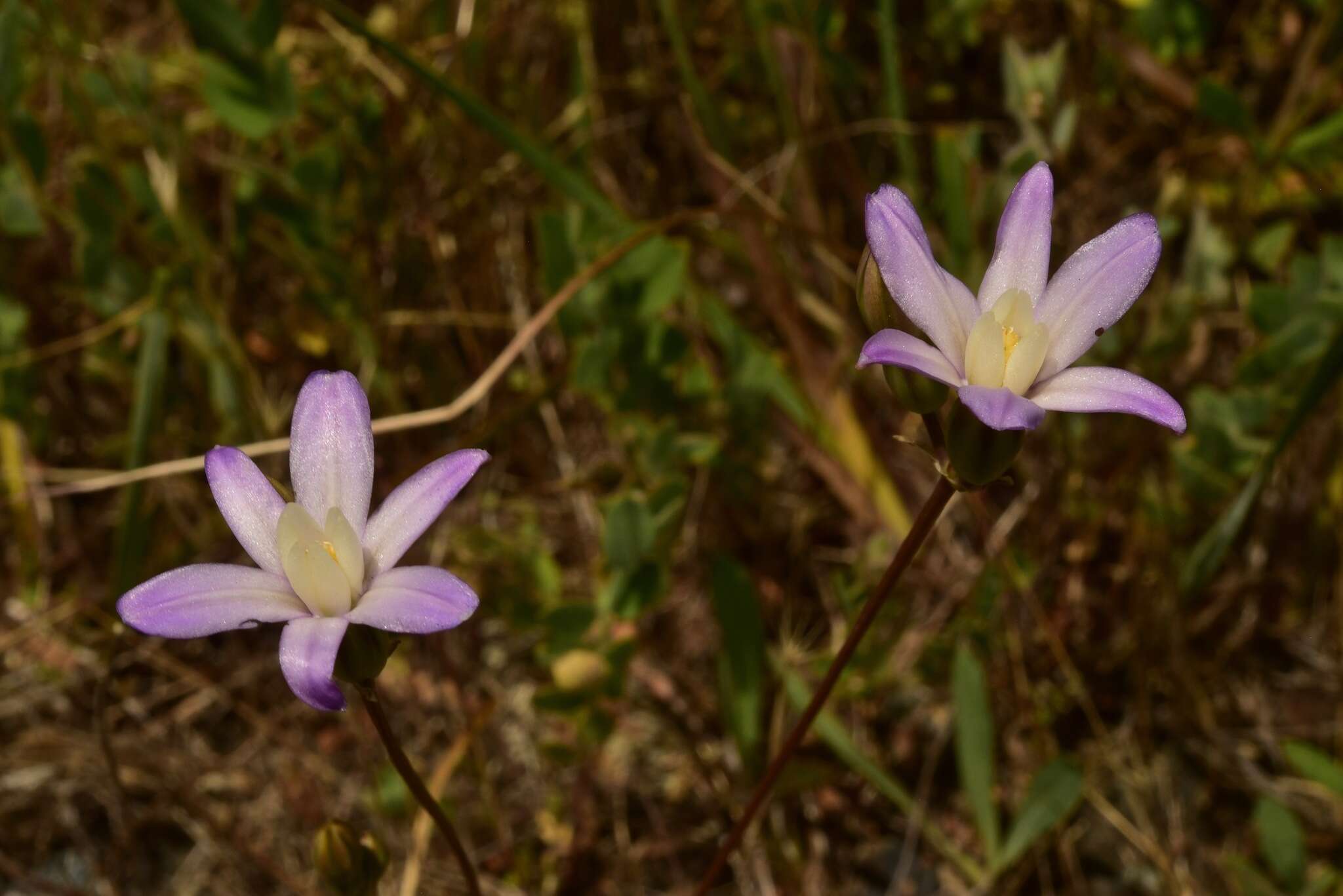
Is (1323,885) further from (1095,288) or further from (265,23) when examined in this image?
(265,23)

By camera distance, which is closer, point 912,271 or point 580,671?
point 912,271

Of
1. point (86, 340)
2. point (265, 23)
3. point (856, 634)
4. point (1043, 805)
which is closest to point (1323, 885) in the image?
point (1043, 805)

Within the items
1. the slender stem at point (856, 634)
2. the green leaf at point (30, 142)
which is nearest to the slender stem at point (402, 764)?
the slender stem at point (856, 634)

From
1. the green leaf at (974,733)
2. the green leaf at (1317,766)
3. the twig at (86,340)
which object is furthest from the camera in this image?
the twig at (86,340)

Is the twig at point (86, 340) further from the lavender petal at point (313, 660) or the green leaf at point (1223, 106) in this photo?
the green leaf at point (1223, 106)

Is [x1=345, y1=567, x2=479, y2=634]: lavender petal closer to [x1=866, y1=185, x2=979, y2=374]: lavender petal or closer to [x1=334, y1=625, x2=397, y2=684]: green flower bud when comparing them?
[x1=334, y1=625, x2=397, y2=684]: green flower bud

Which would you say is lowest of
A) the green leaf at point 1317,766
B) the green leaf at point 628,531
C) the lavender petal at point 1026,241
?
the green leaf at point 1317,766

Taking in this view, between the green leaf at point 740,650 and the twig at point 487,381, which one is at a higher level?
the twig at point 487,381
